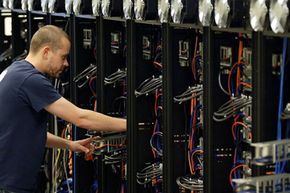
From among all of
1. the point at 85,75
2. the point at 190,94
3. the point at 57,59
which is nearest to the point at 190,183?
the point at 190,94

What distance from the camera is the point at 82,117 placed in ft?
14.9

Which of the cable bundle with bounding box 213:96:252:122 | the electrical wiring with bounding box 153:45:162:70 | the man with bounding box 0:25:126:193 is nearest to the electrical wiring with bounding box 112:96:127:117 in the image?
the man with bounding box 0:25:126:193

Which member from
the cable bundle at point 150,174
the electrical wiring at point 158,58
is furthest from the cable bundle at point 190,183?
the electrical wiring at point 158,58

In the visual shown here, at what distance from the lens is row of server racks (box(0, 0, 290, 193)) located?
3170 millimetres

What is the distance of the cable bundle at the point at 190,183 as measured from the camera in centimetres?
404

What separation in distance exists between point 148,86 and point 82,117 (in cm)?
44

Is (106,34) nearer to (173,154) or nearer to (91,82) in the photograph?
(91,82)

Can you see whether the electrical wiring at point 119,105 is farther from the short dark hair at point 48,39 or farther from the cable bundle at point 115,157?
the short dark hair at point 48,39

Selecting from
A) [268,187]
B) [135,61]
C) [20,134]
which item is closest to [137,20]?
[135,61]

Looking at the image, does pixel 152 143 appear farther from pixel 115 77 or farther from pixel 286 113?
pixel 286 113

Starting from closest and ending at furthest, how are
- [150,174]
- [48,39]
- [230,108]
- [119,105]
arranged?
1. [230,108]
2. [150,174]
3. [48,39]
4. [119,105]

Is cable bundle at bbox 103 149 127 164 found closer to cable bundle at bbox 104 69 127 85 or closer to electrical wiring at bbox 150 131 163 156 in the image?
electrical wiring at bbox 150 131 163 156

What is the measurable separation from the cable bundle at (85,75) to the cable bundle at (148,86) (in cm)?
77

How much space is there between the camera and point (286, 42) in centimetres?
317
